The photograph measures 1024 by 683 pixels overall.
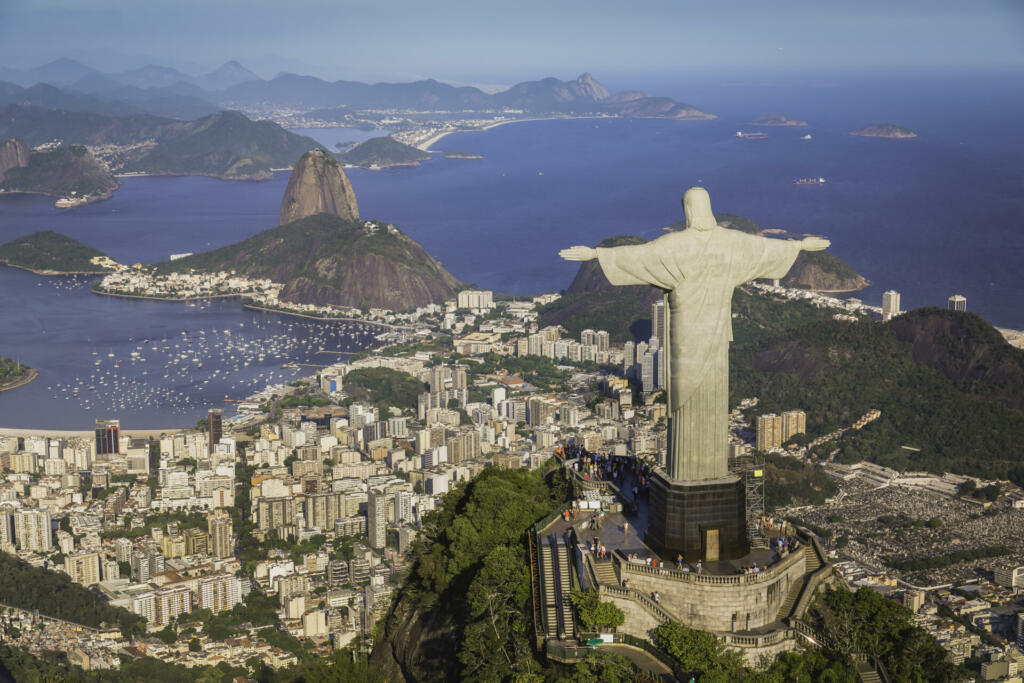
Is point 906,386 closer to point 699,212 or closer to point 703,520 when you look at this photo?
point 703,520

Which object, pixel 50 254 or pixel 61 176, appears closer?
pixel 50 254

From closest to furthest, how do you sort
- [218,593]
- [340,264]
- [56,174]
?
[218,593] < [340,264] < [56,174]

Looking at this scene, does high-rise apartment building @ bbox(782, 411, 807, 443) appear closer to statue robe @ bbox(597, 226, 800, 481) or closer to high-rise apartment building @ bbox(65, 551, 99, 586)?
high-rise apartment building @ bbox(65, 551, 99, 586)

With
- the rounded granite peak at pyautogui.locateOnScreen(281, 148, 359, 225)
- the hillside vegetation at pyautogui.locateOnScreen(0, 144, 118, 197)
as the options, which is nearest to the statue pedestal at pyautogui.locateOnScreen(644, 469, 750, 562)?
the rounded granite peak at pyautogui.locateOnScreen(281, 148, 359, 225)

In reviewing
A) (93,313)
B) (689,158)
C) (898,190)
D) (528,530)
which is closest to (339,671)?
(528,530)

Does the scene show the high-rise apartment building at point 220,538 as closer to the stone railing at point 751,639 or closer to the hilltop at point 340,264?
the stone railing at point 751,639

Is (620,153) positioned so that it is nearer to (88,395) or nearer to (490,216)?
(490,216)

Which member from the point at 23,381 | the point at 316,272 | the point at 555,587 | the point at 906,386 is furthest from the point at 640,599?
the point at 316,272
